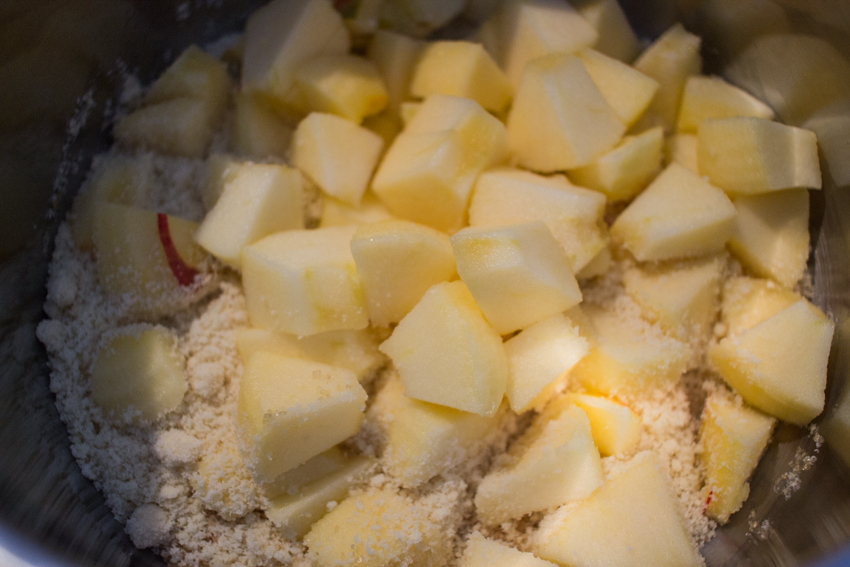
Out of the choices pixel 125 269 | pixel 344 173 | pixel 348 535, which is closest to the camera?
pixel 348 535

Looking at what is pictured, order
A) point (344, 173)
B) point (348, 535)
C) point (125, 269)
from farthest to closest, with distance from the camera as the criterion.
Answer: point (344, 173) → point (125, 269) → point (348, 535)

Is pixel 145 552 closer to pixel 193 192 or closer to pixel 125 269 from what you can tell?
pixel 125 269

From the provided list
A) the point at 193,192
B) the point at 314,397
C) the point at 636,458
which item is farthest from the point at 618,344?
the point at 193,192

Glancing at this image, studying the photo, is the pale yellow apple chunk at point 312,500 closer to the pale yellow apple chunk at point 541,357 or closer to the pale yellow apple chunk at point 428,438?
the pale yellow apple chunk at point 428,438

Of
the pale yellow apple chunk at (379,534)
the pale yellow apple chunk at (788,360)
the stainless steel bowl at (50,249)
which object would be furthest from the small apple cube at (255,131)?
the pale yellow apple chunk at (788,360)

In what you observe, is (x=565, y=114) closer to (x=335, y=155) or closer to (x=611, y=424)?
(x=335, y=155)

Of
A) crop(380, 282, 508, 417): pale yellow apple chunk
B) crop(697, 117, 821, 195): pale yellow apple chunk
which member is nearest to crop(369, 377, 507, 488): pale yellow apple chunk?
crop(380, 282, 508, 417): pale yellow apple chunk
